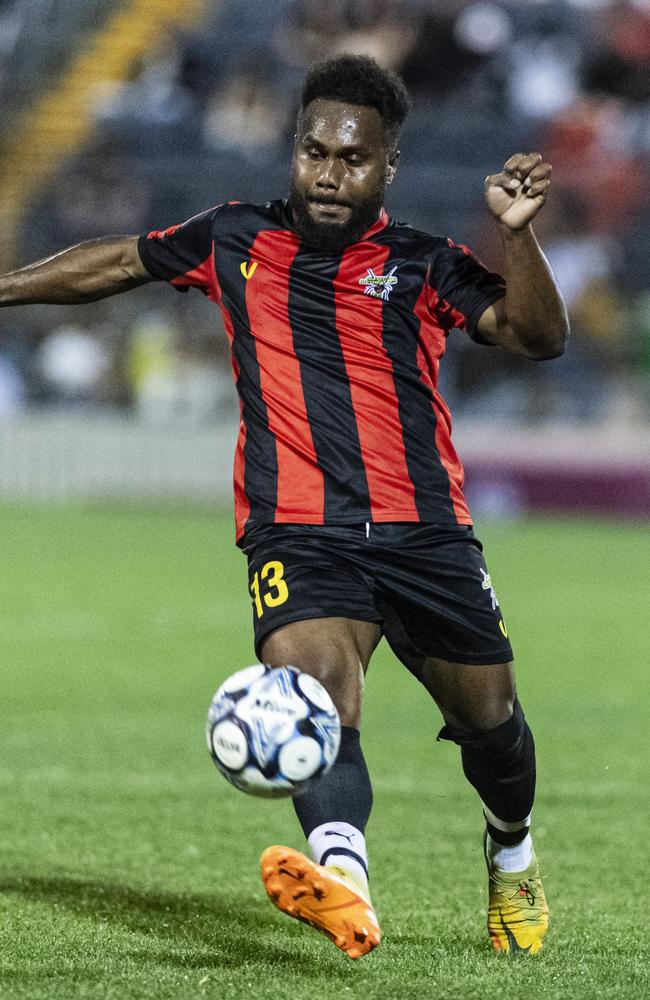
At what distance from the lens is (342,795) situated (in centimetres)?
376

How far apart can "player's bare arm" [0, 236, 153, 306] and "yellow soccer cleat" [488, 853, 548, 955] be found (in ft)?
6.08

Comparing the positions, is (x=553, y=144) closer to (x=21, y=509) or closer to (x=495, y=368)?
(x=495, y=368)

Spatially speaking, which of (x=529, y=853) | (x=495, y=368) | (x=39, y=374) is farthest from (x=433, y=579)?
(x=39, y=374)

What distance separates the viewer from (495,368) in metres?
18.0

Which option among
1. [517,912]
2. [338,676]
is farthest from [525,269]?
[517,912]

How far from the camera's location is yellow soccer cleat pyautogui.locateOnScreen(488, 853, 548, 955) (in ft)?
13.8

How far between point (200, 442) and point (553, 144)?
614 cm

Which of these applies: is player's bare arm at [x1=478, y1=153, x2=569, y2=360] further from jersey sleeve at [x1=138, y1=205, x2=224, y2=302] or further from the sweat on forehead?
jersey sleeve at [x1=138, y1=205, x2=224, y2=302]

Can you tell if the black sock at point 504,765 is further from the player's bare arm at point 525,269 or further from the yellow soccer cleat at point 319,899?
the player's bare arm at point 525,269

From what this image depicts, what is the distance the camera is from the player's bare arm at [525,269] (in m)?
3.76

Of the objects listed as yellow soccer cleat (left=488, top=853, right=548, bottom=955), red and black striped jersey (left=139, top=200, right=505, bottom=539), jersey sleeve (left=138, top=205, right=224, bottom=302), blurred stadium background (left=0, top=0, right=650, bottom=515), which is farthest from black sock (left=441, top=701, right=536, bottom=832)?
blurred stadium background (left=0, top=0, right=650, bottom=515)

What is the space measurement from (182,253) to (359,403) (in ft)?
2.10

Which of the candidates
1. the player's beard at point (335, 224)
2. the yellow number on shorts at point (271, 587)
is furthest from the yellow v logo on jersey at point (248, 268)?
the yellow number on shorts at point (271, 587)

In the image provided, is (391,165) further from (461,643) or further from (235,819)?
(235,819)
